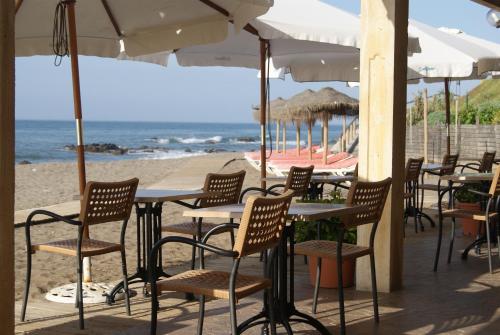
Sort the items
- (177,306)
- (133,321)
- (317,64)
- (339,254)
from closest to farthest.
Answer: (339,254), (133,321), (177,306), (317,64)

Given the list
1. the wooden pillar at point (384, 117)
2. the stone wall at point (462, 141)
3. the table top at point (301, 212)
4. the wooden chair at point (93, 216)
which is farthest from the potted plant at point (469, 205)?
the stone wall at point (462, 141)

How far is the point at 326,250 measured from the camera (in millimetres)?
4602

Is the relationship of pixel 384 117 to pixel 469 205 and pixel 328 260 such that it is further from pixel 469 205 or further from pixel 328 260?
pixel 469 205

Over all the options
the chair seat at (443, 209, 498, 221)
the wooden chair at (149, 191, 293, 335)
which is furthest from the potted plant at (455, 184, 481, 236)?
the wooden chair at (149, 191, 293, 335)

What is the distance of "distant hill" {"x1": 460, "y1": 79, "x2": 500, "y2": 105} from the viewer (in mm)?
37812

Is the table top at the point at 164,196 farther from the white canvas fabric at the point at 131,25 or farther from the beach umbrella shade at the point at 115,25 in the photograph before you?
the white canvas fabric at the point at 131,25

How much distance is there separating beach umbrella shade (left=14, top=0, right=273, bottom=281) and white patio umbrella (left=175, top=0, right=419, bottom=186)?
61cm

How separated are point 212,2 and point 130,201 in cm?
184

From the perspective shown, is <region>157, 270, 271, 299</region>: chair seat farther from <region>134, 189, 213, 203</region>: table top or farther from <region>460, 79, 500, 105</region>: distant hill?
<region>460, 79, 500, 105</region>: distant hill

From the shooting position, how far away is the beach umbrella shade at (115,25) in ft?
18.6

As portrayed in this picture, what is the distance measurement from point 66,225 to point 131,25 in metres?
4.07

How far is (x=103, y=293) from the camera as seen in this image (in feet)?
17.9

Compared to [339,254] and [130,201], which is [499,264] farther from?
[130,201]
